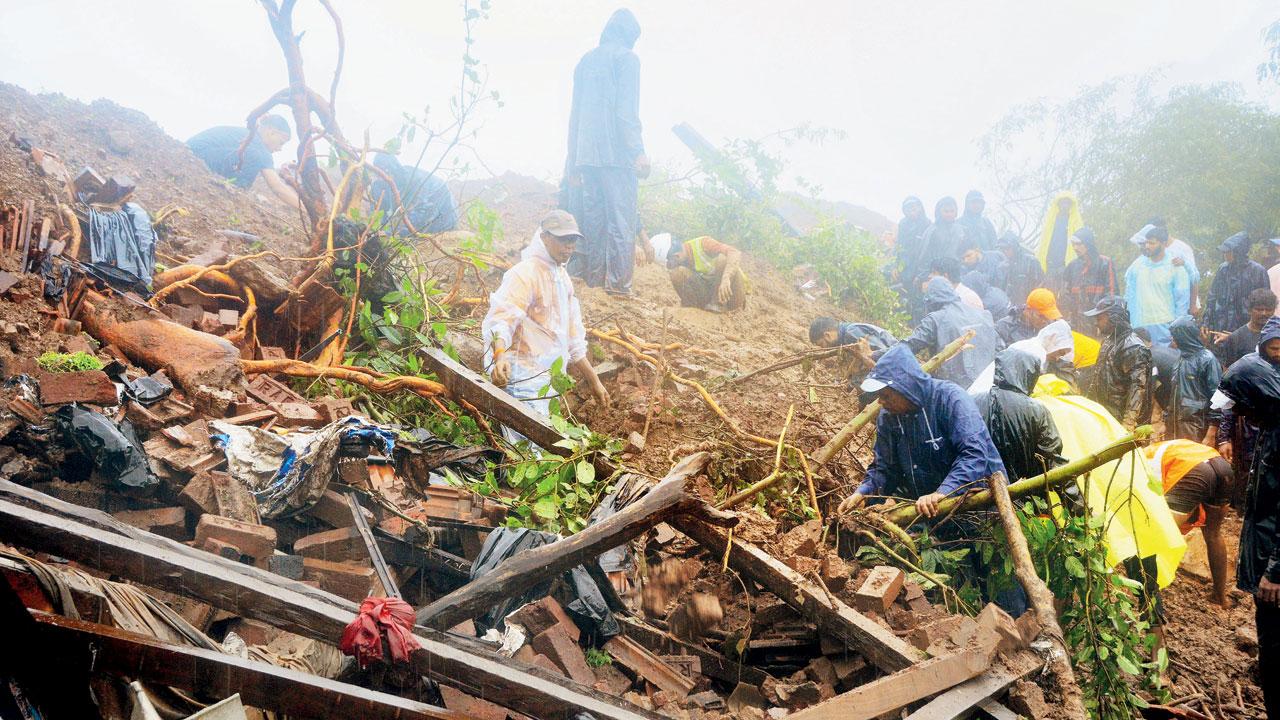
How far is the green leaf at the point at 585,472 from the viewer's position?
3455 mm

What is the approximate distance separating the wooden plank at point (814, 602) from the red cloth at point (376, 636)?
105 cm

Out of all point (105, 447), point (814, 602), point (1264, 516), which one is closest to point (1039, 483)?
point (1264, 516)

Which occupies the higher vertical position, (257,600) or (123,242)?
(123,242)

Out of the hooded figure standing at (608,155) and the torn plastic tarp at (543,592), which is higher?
the hooded figure standing at (608,155)

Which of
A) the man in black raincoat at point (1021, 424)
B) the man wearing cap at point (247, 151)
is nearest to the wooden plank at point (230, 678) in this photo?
the man in black raincoat at point (1021, 424)

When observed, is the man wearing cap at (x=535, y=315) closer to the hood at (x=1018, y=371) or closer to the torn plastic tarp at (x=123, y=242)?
the torn plastic tarp at (x=123, y=242)

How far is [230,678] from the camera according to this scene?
188 centimetres

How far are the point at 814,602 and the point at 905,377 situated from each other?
4.64 feet

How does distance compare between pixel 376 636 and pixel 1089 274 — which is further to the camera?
pixel 1089 274

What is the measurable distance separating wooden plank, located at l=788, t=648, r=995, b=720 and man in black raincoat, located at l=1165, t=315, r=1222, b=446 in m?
4.97

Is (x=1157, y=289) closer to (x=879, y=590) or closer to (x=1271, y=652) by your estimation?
(x=1271, y=652)

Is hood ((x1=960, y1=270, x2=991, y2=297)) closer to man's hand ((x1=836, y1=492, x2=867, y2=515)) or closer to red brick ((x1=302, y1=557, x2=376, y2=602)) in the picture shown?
man's hand ((x1=836, y1=492, x2=867, y2=515))

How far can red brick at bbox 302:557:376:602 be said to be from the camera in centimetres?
291

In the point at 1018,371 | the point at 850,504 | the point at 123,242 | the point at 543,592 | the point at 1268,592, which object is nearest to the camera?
the point at 1268,592
